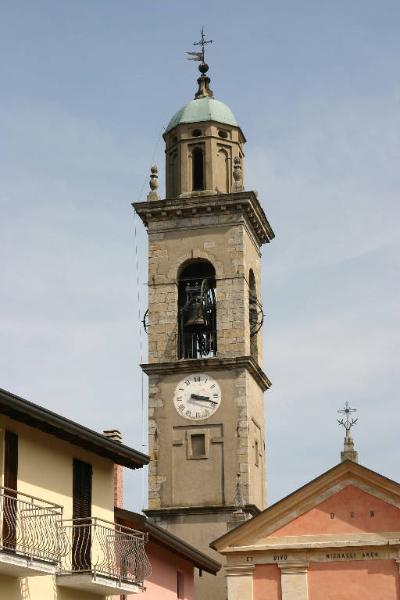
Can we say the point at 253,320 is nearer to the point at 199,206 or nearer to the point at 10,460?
the point at 199,206

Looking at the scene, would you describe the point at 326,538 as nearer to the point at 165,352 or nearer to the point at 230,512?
the point at 230,512

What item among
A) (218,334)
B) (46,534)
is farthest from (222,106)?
(46,534)

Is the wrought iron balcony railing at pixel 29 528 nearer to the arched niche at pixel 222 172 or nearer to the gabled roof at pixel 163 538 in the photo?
the gabled roof at pixel 163 538

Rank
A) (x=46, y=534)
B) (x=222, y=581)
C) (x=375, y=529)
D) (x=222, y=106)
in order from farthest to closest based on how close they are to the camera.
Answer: (x=222, y=106), (x=222, y=581), (x=375, y=529), (x=46, y=534)

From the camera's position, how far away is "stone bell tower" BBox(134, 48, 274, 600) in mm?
40188

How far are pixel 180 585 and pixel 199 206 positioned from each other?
14700 mm

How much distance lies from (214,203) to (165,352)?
5.34 metres

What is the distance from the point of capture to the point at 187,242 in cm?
4297

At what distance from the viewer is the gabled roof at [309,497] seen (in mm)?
32125

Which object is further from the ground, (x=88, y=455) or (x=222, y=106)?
(x=222, y=106)

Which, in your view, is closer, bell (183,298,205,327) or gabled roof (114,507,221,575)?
gabled roof (114,507,221,575)

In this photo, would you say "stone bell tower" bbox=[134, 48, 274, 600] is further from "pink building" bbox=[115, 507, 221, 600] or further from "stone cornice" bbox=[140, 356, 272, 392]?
"pink building" bbox=[115, 507, 221, 600]

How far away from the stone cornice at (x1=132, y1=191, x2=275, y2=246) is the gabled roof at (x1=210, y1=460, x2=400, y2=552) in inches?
504

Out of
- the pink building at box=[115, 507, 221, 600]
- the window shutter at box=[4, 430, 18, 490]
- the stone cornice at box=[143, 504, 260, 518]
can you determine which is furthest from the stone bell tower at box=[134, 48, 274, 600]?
the window shutter at box=[4, 430, 18, 490]
